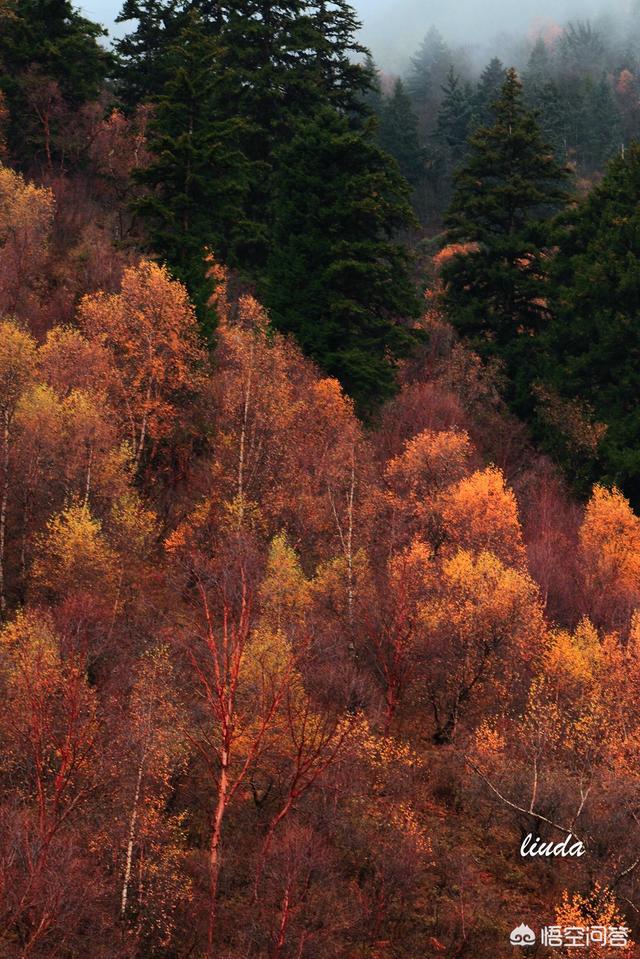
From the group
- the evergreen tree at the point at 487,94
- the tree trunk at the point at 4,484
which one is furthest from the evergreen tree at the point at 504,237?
the evergreen tree at the point at 487,94

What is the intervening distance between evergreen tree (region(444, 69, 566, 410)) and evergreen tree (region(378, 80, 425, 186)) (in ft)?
105

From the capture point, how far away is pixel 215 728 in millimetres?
30062

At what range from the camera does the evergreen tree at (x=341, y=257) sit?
162 feet

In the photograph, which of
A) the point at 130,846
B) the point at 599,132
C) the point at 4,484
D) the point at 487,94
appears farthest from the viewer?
the point at 599,132

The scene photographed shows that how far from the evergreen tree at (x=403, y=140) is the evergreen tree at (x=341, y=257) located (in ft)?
125

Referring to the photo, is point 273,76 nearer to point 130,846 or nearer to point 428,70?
point 130,846

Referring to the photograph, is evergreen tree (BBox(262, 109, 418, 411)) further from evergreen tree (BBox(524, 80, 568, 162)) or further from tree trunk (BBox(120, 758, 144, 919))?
evergreen tree (BBox(524, 80, 568, 162))

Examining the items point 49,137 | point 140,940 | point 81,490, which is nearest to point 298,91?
point 49,137

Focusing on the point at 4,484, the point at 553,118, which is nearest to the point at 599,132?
the point at 553,118

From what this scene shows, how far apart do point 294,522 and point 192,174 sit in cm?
2002

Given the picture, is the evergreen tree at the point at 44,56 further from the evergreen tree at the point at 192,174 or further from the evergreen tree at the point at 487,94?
the evergreen tree at the point at 487,94

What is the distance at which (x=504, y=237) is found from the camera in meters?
57.3

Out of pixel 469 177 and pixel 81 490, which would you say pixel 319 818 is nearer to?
pixel 81 490

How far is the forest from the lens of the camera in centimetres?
2802
